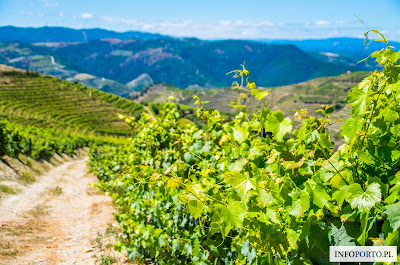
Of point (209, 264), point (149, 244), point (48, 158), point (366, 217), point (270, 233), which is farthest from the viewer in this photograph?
point (48, 158)

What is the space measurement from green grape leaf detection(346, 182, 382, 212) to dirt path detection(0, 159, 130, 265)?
4570 millimetres

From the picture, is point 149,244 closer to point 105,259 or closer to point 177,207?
point 177,207

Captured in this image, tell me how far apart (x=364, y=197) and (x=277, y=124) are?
26.5 inches

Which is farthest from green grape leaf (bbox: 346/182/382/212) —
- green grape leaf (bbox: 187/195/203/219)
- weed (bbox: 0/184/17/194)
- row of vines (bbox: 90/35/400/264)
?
weed (bbox: 0/184/17/194)

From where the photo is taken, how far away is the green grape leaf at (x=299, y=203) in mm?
1896

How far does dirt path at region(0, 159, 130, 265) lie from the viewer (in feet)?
17.3

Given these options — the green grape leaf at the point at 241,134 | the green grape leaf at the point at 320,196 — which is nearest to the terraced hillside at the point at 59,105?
the green grape leaf at the point at 241,134

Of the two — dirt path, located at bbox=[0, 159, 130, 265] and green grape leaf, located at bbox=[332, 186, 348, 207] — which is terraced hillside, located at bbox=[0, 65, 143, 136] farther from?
green grape leaf, located at bbox=[332, 186, 348, 207]

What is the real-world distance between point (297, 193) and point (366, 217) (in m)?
0.43

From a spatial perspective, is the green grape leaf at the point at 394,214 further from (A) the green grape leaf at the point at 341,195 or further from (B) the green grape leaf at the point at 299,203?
(B) the green grape leaf at the point at 299,203

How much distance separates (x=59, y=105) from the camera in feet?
308

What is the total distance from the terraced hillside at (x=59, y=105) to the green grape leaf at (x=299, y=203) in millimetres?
66021

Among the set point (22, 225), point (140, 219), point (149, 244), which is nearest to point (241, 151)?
point (149, 244)

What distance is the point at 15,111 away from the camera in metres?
72.5
